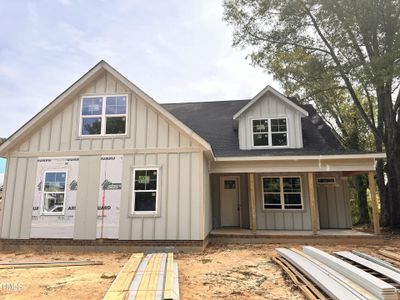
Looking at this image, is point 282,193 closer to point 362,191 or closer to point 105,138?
point 105,138

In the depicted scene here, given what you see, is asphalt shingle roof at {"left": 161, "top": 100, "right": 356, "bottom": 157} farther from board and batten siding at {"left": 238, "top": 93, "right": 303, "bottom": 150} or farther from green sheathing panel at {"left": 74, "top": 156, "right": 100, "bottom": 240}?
green sheathing panel at {"left": 74, "top": 156, "right": 100, "bottom": 240}

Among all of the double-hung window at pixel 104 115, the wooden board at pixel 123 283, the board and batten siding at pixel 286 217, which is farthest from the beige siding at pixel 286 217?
the wooden board at pixel 123 283

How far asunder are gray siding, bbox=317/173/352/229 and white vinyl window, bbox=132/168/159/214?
753 cm

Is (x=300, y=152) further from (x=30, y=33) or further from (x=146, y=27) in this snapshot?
(x=30, y=33)

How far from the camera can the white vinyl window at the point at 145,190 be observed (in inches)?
381

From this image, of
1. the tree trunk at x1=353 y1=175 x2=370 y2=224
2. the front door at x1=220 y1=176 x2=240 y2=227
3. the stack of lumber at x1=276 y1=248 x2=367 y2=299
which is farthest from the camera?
the tree trunk at x1=353 y1=175 x2=370 y2=224

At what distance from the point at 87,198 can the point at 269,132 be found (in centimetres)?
785

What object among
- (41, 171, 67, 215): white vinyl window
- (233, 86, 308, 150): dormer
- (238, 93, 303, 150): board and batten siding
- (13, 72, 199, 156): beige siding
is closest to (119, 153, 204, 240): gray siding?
(13, 72, 199, 156): beige siding

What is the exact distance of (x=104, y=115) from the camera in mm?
10508

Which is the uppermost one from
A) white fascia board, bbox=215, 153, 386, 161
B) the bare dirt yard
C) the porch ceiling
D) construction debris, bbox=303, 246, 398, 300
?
white fascia board, bbox=215, 153, 386, 161

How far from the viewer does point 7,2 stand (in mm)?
9812

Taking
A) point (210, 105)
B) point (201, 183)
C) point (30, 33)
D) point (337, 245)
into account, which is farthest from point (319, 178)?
point (30, 33)

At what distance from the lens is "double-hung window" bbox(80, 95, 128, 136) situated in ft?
34.1

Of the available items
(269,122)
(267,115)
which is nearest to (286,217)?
(269,122)
